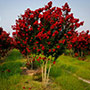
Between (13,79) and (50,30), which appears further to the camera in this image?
(13,79)

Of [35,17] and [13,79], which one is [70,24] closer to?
[35,17]

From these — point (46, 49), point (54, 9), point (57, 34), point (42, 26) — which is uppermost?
point (54, 9)

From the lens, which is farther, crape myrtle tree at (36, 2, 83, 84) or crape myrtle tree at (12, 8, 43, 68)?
crape myrtle tree at (12, 8, 43, 68)

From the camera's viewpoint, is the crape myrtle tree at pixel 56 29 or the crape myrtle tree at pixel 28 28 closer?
the crape myrtle tree at pixel 56 29

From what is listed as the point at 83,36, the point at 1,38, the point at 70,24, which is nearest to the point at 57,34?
the point at 70,24

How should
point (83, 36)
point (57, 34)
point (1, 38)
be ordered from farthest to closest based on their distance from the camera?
1. point (83, 36)
2. point (1, 38)
3. point (57, 34)

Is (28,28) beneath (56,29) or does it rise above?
above

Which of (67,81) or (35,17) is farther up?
(35,17)

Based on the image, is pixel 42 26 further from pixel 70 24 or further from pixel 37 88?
pixel 37 88

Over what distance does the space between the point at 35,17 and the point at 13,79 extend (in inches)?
204

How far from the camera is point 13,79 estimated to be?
282 inches

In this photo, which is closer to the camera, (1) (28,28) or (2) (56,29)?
(2) (56,29)

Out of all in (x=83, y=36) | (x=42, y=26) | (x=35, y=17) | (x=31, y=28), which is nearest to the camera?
(x=42, y=26)

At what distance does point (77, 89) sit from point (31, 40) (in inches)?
207
